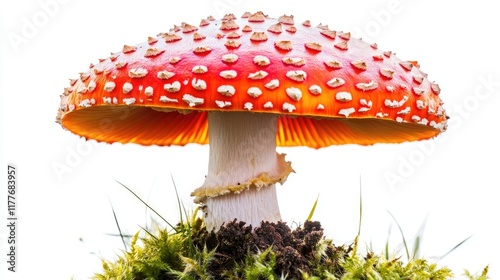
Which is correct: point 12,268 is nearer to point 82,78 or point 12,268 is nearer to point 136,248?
point 136,248

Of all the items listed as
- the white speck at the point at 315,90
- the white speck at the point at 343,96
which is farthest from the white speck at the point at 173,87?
the white speck at the point at 343,96

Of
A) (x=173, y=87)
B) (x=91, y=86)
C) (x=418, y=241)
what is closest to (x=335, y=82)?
(x=173, y=87)

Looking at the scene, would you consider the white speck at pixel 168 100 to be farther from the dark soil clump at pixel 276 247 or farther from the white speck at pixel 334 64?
the dark soil clump at pixel 276 247

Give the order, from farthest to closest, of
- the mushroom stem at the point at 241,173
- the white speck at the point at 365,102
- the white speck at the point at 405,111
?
1. the mushroom stem at the point at 241,173
2. the white speck at the point at 405,111
3. the white speck at the point at 365,102

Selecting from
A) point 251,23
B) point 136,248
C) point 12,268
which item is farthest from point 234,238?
point 12,268

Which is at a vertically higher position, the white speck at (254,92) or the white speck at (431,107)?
→ the white speck at (431,107)

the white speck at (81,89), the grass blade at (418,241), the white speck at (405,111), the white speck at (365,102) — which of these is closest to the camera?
the white speck at (365,102)
